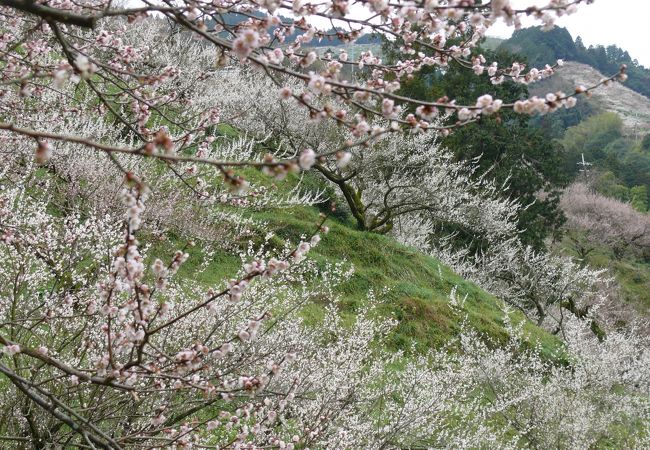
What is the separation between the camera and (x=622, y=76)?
220 cm

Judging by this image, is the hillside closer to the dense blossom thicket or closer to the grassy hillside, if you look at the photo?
the dense blossom thicket

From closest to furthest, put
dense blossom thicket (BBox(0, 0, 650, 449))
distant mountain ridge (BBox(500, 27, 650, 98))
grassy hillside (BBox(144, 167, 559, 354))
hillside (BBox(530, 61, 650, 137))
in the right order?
1. dense blossom thicket (BBox(0, 0, 650, 449))
2. grassy hillside (BBox(144, 167, 559, 354))
3. distant mountain ridge (BBox(500, 27, 650, 98))
4. hillside (BBox(530, 61, 650, 137))

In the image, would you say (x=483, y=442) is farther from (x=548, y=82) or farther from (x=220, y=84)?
(x=548, y=82)

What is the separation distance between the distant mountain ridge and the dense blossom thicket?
2348 inches

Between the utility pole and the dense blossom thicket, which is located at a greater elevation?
the dense blossom thicket

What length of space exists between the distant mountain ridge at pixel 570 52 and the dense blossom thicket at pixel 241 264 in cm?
5963

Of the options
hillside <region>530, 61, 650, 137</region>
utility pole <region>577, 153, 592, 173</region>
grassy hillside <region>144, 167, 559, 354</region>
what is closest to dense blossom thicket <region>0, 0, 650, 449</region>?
grassy hillside <region>144, 167, 559, 354</region>

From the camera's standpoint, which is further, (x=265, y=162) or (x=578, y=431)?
(x=578, y=431)

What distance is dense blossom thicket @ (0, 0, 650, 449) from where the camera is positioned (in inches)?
70.2

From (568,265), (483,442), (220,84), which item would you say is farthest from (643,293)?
(483,442)

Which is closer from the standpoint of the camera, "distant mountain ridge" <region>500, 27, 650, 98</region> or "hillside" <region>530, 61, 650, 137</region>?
"distant mountain ridge" <region>500, 27, 650, 98</region>

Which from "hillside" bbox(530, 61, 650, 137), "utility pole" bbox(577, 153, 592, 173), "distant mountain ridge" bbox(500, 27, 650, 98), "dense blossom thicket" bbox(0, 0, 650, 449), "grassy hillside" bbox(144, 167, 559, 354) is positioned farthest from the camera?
"hillside" bbox(530, 61, 650, 137)

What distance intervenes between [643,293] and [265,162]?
33.7 meters

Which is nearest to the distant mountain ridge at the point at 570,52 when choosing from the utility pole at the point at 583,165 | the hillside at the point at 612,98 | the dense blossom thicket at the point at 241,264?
the hillside at the point at 612,98
